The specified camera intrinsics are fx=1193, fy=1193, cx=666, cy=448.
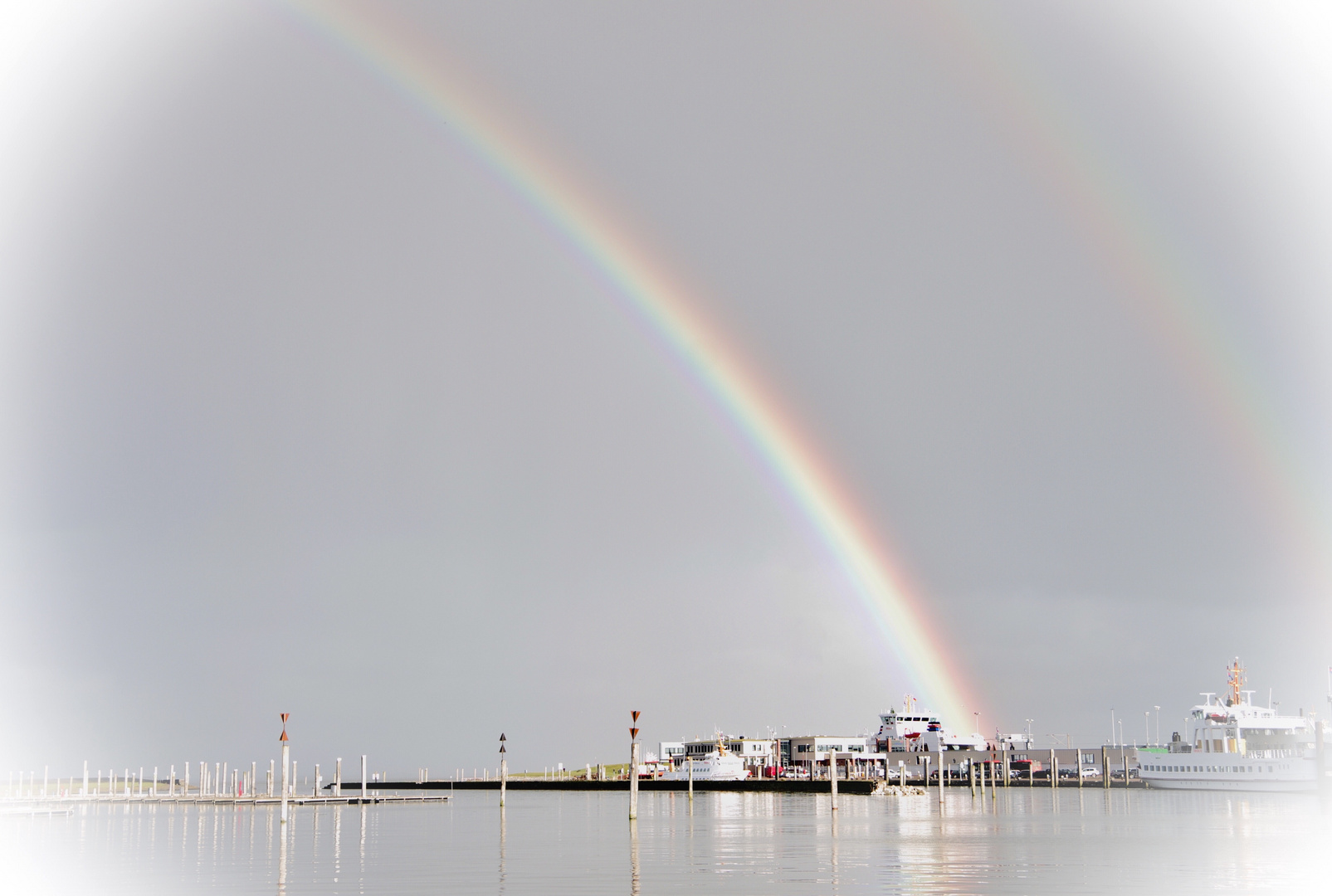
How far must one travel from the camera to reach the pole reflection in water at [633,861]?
33859 mm

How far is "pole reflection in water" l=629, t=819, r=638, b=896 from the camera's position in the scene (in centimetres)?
3386

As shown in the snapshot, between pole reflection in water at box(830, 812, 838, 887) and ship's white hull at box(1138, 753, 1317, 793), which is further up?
pole reflection in water at box(830, 812, 838, 887)

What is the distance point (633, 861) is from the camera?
4384 cm

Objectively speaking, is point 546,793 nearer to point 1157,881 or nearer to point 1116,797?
point 1116,797

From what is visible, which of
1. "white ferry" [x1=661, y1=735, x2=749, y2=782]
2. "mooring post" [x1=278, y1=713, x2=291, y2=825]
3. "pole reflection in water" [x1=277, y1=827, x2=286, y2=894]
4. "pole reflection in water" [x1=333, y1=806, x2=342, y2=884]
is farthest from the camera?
"white ferry" [x1=661, y1=735, x2=749, y2=782]

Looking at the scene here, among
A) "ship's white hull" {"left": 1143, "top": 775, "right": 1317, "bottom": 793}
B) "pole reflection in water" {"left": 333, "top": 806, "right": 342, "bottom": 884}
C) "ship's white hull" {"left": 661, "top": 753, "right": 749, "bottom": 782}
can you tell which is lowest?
"ship's white hull" {"left": 661, "top": 753, "right": 749, "bottom": 782}

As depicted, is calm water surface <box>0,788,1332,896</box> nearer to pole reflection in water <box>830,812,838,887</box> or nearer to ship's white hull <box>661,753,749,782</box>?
pole reflection in water <box>830,812,838,887</box>

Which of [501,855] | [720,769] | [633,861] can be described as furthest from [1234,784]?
[633,861]

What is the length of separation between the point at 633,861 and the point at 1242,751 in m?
109

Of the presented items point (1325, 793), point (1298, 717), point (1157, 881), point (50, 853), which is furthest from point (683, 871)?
point (1298, 717)

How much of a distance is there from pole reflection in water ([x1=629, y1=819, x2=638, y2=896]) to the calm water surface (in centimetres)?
12

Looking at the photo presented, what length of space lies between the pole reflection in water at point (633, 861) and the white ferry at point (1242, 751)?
289ft

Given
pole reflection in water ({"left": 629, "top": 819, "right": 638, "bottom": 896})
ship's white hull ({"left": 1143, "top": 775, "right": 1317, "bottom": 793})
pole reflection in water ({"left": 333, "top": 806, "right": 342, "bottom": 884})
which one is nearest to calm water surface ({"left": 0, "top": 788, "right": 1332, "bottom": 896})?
pole reflection in water ({"left": 629, "top": 819, "right": 638, "bottom": 896})

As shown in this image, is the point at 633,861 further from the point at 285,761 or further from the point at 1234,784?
the point at 1234,784
